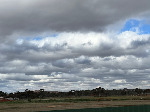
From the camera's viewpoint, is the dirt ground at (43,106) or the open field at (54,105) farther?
the open field at (54,105)

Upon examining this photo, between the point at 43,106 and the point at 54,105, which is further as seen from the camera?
the point at 54,105

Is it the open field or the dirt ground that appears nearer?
the dirt ground
